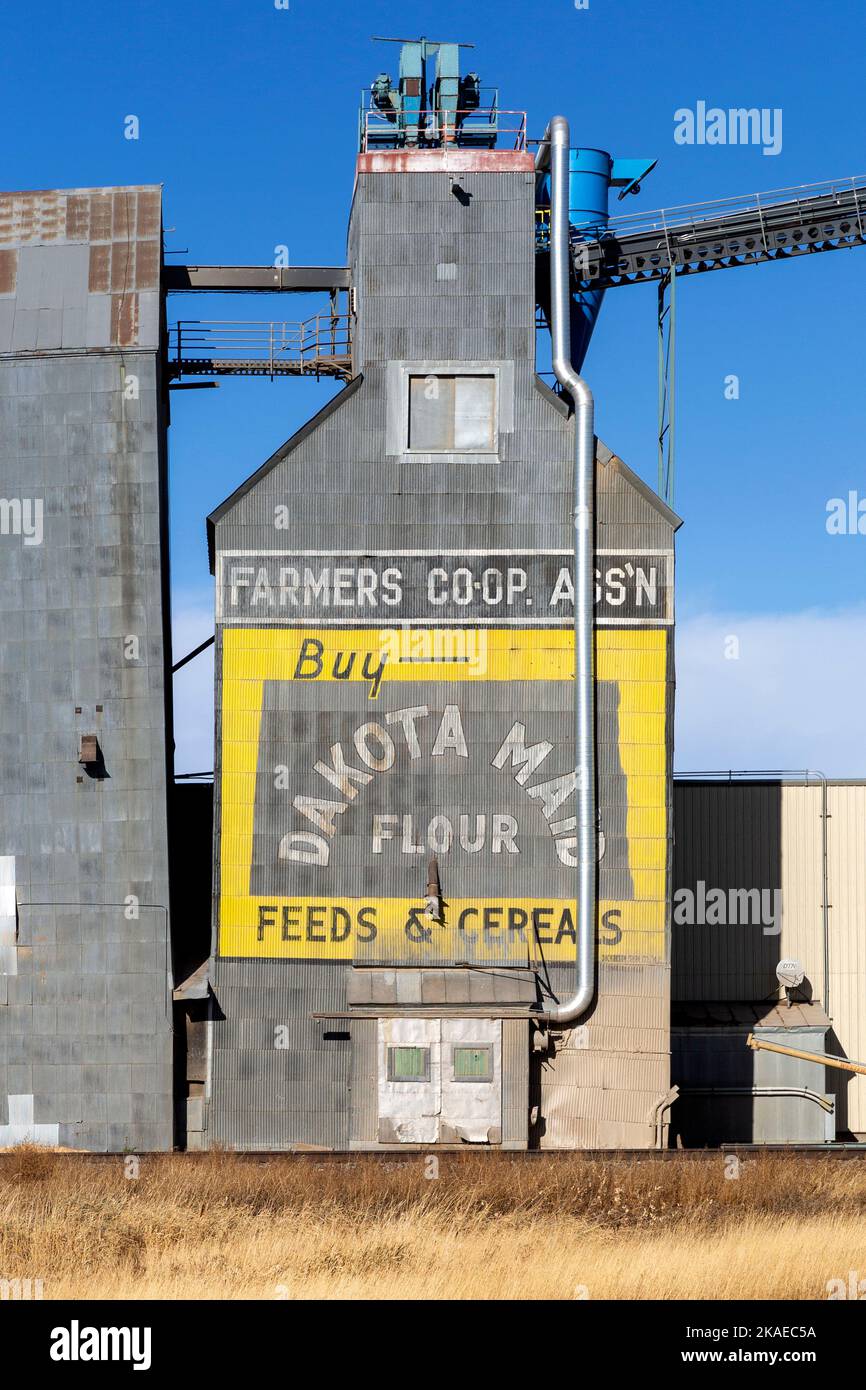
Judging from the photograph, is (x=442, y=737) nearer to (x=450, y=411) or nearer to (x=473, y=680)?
(x=473, y=680)

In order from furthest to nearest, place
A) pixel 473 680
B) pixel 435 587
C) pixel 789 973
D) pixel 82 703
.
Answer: pixel 789 973 → pixel 82 703 → pixel 435 587 → pixel 473 680

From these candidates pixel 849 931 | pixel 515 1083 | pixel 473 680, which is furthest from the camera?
pixel 849 931

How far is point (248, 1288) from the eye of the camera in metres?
23.0

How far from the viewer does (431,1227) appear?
26.8 meters

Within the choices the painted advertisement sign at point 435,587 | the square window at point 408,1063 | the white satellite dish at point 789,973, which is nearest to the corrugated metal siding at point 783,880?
the white satellite dish at point 789,973

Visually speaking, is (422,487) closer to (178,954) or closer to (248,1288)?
(178,954)

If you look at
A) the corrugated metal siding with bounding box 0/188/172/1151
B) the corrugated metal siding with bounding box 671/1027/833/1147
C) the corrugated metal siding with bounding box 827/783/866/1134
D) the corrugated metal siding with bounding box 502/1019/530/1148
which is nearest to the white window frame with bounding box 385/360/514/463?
the corrugated metal siding with bounding box 0/188/172/1151

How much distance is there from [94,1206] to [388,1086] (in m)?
9.28

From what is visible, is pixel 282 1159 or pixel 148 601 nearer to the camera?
pixel 282 1159

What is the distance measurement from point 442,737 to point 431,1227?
1292cm

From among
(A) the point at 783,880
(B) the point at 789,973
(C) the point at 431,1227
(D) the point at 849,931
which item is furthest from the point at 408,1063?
(D) the point at 849,931

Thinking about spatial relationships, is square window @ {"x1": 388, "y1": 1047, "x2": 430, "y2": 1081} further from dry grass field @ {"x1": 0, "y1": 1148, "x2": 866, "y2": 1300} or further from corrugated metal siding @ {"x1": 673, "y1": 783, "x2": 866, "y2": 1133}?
corrugated metal siding @ {"x1": 673, "y1": 783, "x2": 866, "y2": 1133}

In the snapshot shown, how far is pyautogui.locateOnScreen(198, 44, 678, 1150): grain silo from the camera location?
3634cm
